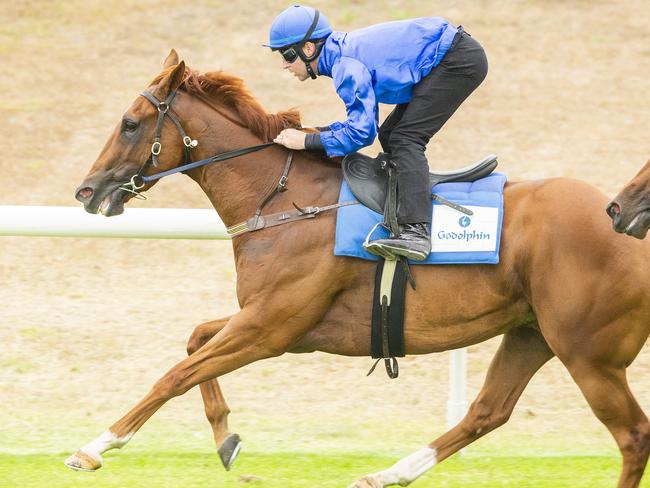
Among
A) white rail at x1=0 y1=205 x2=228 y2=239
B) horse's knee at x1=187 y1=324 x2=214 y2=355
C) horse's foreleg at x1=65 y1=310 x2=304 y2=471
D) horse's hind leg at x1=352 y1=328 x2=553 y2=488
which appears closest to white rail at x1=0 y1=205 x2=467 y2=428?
white rail at x1=0 y1=205 x2=228 y2=239

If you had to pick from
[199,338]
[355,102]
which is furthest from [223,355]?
[355,102]

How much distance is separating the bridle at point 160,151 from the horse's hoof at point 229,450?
1.32 m

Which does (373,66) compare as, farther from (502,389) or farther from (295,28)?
(502,389)

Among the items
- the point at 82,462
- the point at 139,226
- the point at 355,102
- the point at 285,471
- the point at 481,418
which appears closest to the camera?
the point at 82,462

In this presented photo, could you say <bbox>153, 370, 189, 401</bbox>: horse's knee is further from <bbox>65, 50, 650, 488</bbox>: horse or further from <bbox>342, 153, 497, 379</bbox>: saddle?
<bbox>342, 153, 497, 379</bbox>: saddle

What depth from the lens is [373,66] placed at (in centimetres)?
517

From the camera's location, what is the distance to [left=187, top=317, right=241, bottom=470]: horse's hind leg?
569 centimetres

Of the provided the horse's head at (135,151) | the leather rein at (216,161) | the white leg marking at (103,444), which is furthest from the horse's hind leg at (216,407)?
the horse's head at (135,151)

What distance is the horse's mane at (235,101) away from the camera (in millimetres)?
5469

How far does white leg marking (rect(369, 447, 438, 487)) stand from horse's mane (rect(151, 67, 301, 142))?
67.0 inches

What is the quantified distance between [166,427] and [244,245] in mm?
1825

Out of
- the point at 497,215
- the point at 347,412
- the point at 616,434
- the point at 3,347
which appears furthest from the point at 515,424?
the point at 3,347

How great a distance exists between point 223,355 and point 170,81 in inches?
51.8

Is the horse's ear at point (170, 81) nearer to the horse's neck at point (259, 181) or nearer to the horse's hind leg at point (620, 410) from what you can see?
the horse's neck at point (259, 181)
